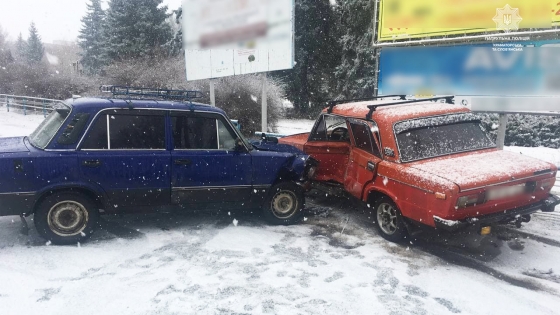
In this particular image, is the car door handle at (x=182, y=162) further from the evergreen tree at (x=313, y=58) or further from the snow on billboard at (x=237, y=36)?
the evergreen tree at (x=313, y=58)

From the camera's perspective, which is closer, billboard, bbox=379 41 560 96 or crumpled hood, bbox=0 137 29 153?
crumpled hood, bbox=0 137 29 153

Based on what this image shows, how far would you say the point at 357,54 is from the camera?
84.0ft

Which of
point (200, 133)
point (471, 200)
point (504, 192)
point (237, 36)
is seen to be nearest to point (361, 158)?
point (471, 200)

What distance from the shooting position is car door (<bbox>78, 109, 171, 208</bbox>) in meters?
5.25

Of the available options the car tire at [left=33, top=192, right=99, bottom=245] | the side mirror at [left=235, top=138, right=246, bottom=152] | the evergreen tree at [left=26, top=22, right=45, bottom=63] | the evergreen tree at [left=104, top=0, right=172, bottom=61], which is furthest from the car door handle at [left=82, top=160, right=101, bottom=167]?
the evergreen tree at [left=26, top=22, right=45, bottom=63]

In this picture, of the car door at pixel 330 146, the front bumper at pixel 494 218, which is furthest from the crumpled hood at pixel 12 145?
the front bumper at pixel 494 218

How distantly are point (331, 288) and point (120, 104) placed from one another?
3.61m

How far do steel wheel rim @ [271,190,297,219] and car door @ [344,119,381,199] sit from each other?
0.94m

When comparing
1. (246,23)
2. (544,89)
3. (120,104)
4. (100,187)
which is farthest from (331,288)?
(246,23)

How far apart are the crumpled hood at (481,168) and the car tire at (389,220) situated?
68 centimetres

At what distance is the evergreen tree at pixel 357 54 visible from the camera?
24875 millimetres

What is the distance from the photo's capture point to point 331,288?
4.39 meters

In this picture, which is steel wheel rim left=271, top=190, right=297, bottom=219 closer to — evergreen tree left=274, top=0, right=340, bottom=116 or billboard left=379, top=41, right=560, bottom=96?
billboard left=379, top=41, right=560, bottom=96

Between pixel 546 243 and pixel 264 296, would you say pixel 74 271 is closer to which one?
pixel 264 296
